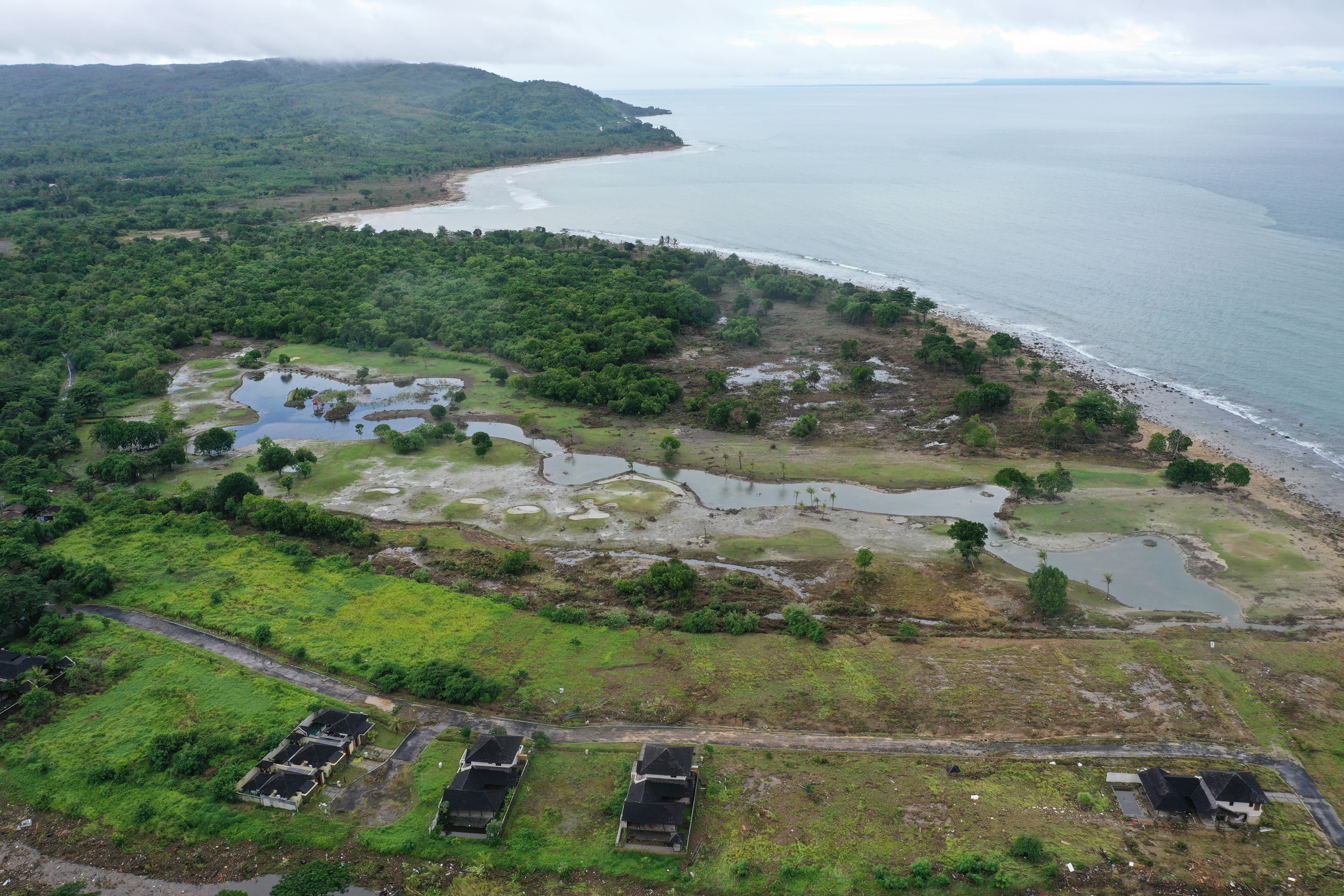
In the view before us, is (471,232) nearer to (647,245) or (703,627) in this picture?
(647,245)

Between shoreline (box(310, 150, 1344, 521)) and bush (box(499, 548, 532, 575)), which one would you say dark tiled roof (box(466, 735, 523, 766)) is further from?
shoreline (box(310, 150, 1344, 521))

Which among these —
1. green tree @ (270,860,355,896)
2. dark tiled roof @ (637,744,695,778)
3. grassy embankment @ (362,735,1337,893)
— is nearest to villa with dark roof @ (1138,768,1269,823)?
grassy embankment @ (362,735,1337,893)

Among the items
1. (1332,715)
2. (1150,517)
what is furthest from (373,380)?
(1332,715)

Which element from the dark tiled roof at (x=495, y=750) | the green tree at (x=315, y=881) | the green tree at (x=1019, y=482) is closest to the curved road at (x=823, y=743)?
the dark tiled roof at (x=495, y=750)

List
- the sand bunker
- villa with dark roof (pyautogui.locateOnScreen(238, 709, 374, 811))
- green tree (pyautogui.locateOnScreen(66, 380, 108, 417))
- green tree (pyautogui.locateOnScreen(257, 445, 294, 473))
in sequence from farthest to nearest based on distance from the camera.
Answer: green tree (pyautogui.locateOnScreen(66, 380, 108, 417)) < green tree (pyautogui.locateOnScreen(257, 445, 294, 473)) < the sand bunker < villa with dark roof (pyautogui.locateOnScreen(238, 709, 374, 811))

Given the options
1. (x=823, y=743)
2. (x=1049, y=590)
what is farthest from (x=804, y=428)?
(x=823, y=743)

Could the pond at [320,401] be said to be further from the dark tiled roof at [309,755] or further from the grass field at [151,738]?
the dark tiled roof at [309,755]
